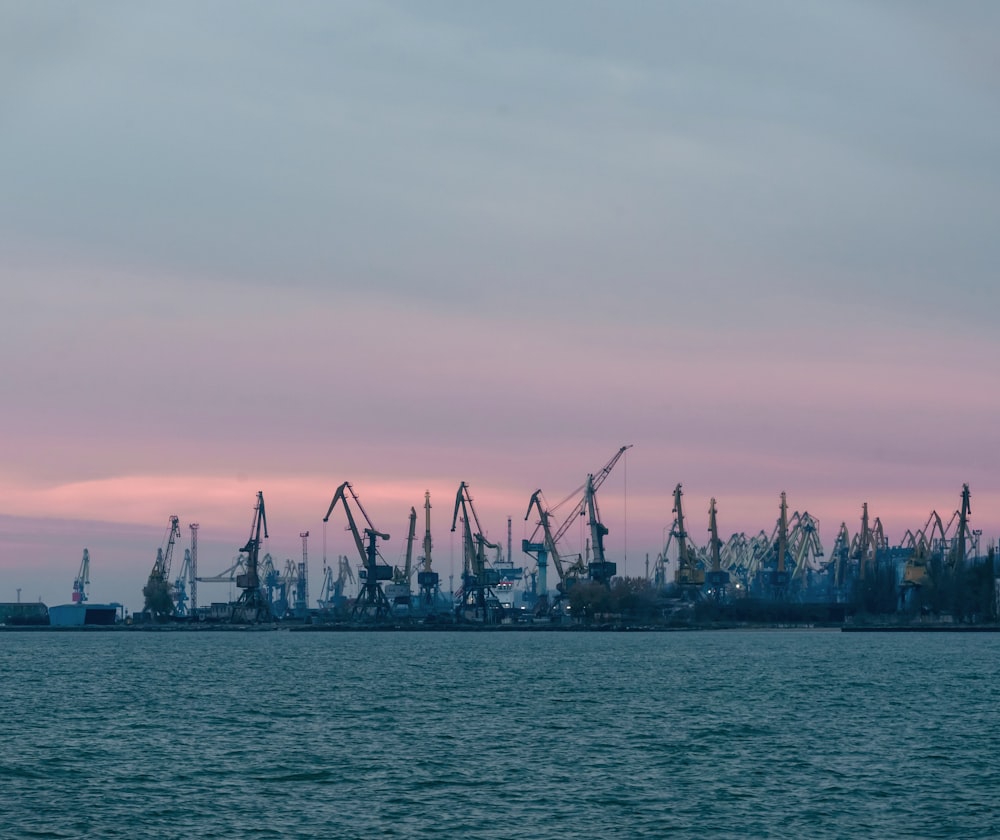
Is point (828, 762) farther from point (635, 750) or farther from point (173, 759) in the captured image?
point (173, 759)

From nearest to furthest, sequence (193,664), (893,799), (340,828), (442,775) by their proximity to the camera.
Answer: (340,828) < (893,799) < (442,775) < (193,664)

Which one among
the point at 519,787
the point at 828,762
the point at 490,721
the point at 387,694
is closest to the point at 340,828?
the point at 519,787

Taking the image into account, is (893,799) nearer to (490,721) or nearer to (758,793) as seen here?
(758,793)

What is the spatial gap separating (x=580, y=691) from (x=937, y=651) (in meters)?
68.9

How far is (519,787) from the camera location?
125 ft

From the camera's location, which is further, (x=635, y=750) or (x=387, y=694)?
(x=387, y=694)

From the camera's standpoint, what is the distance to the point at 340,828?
105ft

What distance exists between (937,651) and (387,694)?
249 feet

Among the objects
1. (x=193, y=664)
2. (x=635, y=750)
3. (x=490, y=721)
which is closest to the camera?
(x=635, y=750)

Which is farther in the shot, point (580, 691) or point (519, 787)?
point (580, 691)

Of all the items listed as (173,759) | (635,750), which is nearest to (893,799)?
(635,750)

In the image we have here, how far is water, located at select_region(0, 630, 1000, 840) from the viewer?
109ft

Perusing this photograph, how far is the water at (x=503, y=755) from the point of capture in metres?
33.3

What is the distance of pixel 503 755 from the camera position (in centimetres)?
4506
